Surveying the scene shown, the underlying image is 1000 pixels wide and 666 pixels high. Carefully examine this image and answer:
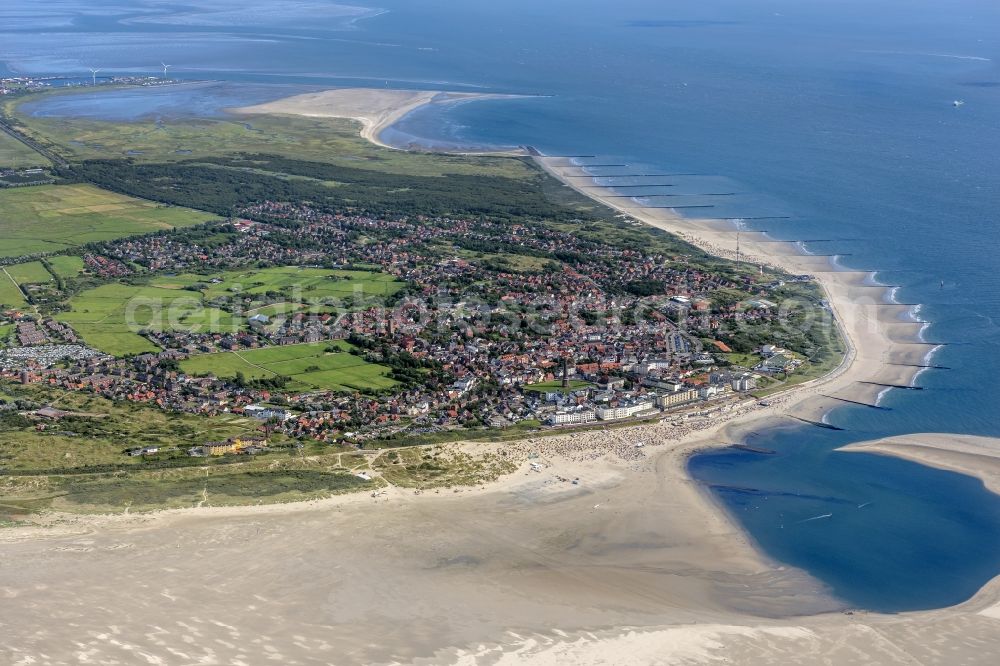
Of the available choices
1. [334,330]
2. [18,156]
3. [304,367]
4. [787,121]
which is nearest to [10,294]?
[334,330]

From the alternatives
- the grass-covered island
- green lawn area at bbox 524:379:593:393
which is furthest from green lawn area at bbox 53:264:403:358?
green lawn area at bbox 524:379:593:393

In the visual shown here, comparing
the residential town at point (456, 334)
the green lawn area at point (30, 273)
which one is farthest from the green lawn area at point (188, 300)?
the green lawn area at point (30, 273)

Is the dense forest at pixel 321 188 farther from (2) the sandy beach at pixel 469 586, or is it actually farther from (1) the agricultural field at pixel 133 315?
(2) the sandy beach at pixel 469 586

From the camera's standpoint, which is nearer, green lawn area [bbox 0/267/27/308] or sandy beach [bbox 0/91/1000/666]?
sandy beach [bbox 0/91/1000/666]

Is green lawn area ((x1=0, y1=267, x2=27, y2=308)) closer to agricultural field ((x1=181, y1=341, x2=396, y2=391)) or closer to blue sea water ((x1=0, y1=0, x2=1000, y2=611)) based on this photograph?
agricultural field ((x1=181, y1=341, x2=396, y2=391))

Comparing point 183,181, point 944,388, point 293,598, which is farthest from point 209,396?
point 183,181

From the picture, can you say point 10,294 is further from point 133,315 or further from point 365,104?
point 365,104

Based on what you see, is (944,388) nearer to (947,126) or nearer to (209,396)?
(209,396)
